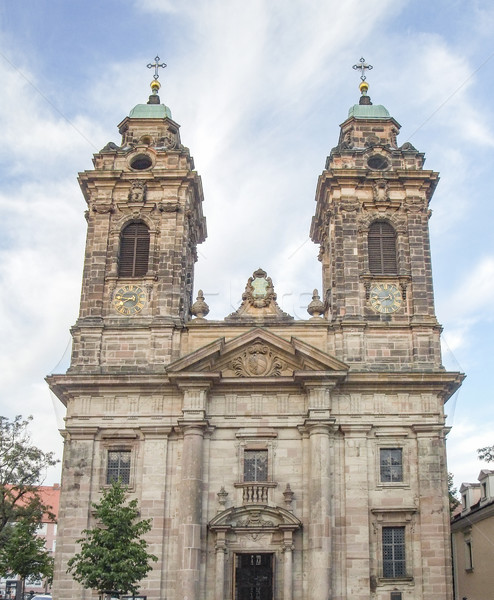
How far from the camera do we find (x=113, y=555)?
872 inches

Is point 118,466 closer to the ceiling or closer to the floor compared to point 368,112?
closer to the floor

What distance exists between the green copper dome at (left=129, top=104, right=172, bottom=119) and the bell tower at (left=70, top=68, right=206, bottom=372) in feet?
0.81

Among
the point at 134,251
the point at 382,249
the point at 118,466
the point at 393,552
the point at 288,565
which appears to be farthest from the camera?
the point at 134,251

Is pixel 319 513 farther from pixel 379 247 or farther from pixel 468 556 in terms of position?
pixel 468 556

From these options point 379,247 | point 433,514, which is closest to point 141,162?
point 379,247

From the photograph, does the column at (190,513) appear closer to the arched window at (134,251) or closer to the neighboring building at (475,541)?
the arched window at (134,251)

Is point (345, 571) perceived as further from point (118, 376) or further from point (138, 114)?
point (138, 114)

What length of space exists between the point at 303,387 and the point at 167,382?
4.39 m

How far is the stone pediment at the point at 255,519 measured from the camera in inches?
1001

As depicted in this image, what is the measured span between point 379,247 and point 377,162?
3644 millimetres

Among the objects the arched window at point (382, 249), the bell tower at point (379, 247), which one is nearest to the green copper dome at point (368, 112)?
the bell tower at point (379, 247)

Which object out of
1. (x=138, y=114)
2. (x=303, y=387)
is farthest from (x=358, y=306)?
(x=138, y=114)

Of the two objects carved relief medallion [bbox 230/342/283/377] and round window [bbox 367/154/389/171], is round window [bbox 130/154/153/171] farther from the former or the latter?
carved relief medallion [bbox 230/342/283/377]

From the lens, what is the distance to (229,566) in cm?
2547
